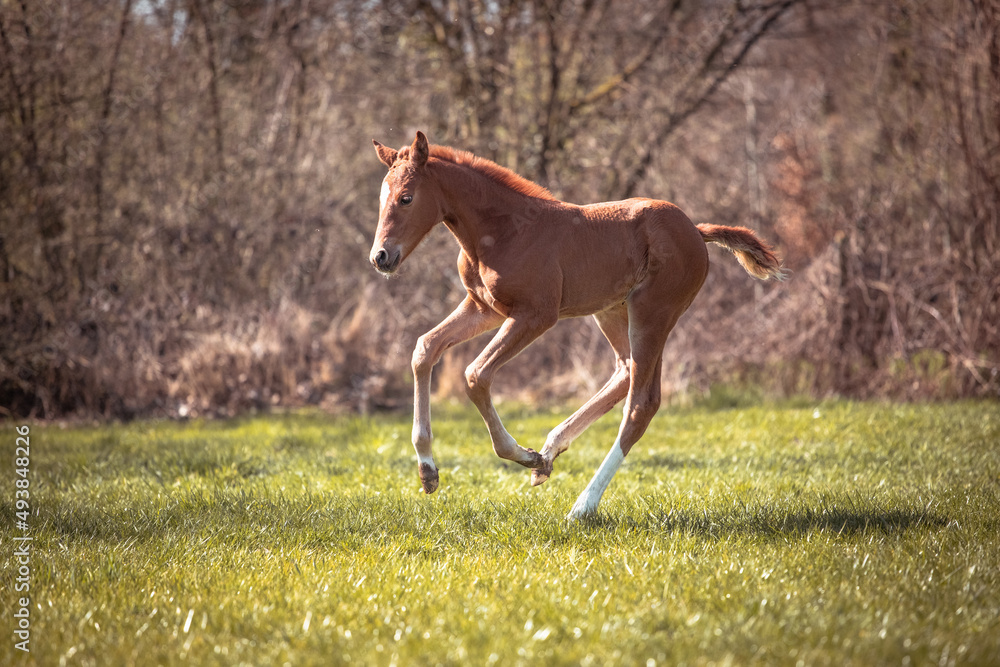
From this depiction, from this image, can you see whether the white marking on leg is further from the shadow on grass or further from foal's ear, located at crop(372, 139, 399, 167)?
foal's ear, located at crop(372, 139, 399, 167)

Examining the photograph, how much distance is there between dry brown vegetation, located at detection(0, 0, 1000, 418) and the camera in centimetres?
984

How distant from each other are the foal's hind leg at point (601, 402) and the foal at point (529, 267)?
0.01 m

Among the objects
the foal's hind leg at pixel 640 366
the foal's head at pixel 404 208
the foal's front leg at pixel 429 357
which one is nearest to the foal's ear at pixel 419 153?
the foal's head at pixel 404 208

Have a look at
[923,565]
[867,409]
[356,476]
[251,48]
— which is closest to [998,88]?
[867,409]

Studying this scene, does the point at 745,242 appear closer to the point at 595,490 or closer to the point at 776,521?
the point at 776,521

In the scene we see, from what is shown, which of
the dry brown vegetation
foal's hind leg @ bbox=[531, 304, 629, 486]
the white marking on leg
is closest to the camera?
the white marking on leg

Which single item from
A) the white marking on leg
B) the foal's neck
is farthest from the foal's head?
the white marking on leg

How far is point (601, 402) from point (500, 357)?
2.90 ft

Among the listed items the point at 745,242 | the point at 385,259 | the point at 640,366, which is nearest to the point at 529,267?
the point at 385,259

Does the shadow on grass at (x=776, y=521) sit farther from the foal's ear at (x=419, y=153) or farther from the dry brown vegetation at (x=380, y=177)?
the dry brown vegetation at (x=380, y=177)

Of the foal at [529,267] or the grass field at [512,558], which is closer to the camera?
the grass field at [512,558]

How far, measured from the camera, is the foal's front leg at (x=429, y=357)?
15.3ft

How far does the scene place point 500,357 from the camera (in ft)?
15.0

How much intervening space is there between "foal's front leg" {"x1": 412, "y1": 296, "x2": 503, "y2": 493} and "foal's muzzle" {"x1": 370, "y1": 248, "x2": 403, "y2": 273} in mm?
489
